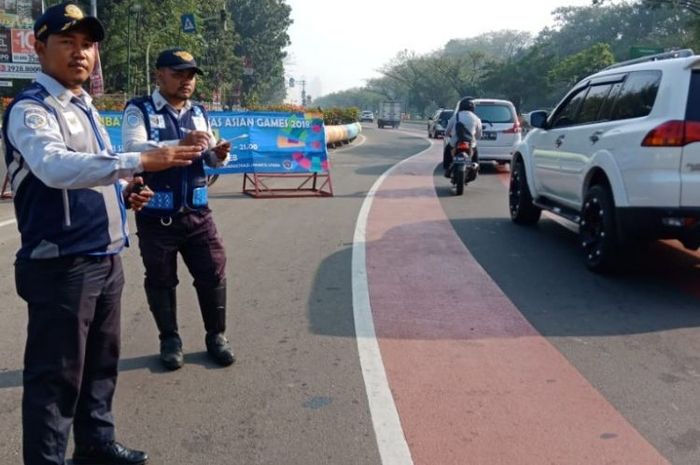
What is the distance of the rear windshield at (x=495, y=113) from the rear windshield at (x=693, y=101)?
11405 mm

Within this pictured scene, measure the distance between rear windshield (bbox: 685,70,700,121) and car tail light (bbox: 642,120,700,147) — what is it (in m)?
0.06

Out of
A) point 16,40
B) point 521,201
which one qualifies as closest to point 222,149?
point 521,201

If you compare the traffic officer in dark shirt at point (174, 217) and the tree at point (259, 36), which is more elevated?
the tree at point (259, 36)

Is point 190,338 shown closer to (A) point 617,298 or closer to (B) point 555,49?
(A) point 617,298

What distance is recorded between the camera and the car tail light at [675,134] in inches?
209

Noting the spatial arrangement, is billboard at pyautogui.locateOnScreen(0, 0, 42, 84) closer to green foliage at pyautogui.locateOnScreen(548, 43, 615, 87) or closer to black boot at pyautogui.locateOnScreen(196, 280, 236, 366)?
black boot at pyautogui.locateOnScreen(196, 280, 236, 366)

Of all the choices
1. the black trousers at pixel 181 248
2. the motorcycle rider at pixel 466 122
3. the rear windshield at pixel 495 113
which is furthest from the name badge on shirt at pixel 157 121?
the rear windshield at pixel 495 113

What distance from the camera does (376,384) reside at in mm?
3904

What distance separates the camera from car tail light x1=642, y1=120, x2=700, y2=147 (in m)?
5.30

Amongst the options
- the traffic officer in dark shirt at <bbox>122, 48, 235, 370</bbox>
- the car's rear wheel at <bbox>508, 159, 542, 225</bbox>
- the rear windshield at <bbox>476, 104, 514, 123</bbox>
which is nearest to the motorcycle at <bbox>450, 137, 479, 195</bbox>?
the car's rear wheel at <bbox>508, 159, 542, 225</bbox>

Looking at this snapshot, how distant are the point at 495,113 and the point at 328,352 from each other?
13.6 m

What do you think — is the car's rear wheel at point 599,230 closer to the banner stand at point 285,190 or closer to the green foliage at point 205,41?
the banner stand at point 285,190

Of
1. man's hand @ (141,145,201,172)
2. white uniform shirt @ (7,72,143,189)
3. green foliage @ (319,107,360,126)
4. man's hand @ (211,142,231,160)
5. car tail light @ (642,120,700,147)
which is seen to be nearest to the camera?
white uniform shirt @ (7,72,143,189)

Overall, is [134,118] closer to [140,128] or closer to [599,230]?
[140,128]
